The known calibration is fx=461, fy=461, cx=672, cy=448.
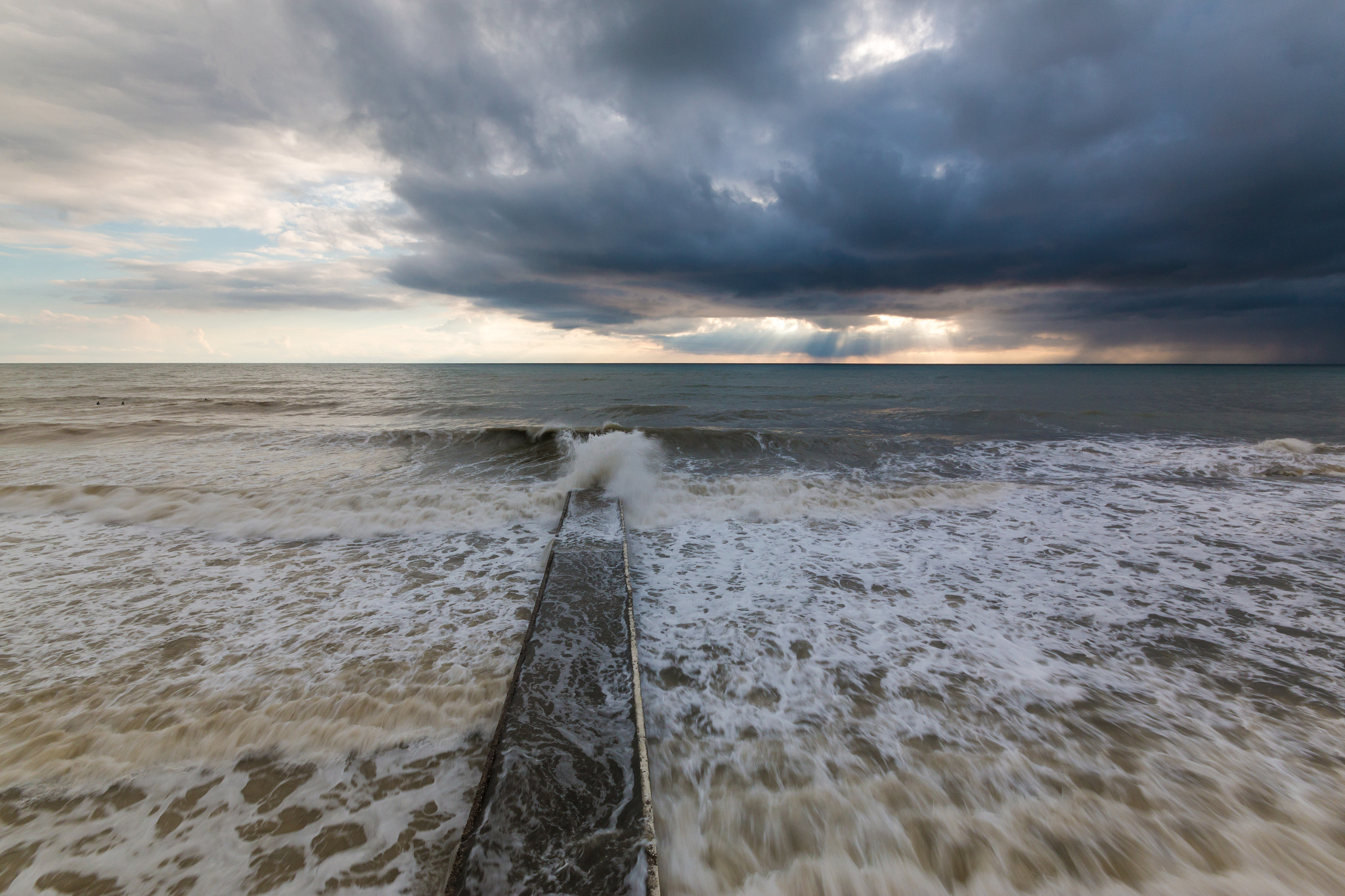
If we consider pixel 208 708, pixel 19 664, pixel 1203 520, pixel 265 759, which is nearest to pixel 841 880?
pixel 265 759

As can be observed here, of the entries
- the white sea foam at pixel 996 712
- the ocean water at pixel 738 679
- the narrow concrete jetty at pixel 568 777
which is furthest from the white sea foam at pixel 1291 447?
the narrow concrete jetty at pixel 568 777

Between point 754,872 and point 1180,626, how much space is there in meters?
5.02

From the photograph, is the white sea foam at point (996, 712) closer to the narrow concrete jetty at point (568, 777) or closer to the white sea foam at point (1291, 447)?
the narrow concrete jetty at point (568, 777)

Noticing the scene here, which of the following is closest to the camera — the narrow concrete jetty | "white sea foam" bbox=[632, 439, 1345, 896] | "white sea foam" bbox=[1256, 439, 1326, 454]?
the narrow concrete jetty

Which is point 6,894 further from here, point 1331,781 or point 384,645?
point 1331,781

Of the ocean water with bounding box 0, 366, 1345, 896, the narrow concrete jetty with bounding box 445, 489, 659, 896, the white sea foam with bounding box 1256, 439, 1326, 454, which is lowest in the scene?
the ocean water with bounding box 0, 366, 1345, 896

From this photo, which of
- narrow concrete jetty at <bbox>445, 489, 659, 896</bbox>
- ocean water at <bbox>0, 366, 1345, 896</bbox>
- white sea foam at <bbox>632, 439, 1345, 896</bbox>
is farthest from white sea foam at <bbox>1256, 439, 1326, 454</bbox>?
narrow concrete jetty at <bbox>445, 489, 659, 896</bbox>

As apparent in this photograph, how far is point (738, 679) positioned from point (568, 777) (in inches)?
63.3

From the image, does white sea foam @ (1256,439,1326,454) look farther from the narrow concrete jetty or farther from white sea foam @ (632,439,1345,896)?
the narrow concrete jetty

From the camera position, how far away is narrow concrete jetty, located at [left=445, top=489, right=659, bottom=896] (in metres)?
2.13

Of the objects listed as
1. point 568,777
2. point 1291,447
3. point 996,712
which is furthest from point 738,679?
point 1291,447

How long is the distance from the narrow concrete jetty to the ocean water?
11.5 inches

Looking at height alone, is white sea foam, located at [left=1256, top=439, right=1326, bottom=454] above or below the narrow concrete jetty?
above

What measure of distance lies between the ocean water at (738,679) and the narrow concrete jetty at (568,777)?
292 millimetres
